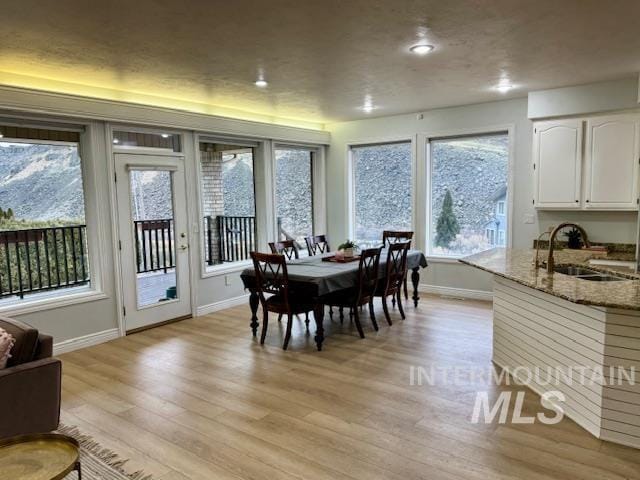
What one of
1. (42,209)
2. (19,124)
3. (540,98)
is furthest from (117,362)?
(540,98)

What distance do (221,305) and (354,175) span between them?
9.97 feet

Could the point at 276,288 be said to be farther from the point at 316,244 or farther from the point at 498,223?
the point at 498,223

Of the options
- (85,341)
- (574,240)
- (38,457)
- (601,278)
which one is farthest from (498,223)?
(38,457)

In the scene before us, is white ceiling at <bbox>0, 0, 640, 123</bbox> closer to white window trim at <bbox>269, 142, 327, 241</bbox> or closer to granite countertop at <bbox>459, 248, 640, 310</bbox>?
granite countertop at <bbox>459, 248, 640, 310</bbox>

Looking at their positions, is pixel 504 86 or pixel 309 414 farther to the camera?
pixel 504 86

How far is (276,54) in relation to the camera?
364 centimetres

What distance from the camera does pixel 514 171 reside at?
19.2 feet

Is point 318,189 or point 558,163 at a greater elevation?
point 558,163

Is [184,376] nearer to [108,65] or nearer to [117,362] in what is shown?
[117,362]

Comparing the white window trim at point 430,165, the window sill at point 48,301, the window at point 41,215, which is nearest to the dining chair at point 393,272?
the white window trim at point 430,165

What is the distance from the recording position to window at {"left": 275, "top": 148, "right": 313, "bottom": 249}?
7.12 meters

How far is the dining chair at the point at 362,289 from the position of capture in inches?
183

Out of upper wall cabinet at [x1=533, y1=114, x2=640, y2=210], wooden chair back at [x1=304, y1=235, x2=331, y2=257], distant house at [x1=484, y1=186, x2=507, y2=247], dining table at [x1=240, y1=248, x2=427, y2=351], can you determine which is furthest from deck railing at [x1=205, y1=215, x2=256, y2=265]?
upper wall cabinet at [x1=533, y1=114, x2=640, y2=210]

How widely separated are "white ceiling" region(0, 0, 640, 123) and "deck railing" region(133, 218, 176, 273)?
1.45m
